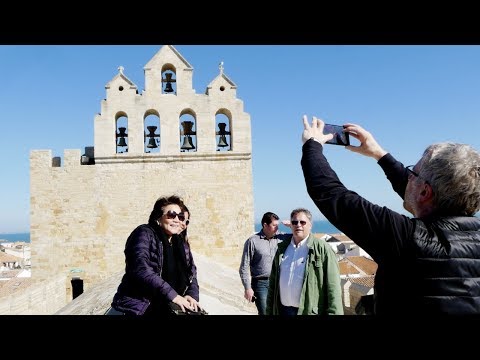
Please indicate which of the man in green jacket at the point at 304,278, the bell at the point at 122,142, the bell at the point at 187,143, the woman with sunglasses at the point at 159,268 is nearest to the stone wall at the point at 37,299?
the bell at the point at 122,142

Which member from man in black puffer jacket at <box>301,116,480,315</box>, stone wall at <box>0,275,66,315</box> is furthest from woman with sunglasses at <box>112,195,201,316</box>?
stone wall at <box>0,275,66,315</box>

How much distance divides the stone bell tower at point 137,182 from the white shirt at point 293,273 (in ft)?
33.5

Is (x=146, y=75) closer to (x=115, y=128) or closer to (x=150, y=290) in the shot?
(x=115, y=128)

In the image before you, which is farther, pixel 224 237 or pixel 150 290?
pixel 224 237

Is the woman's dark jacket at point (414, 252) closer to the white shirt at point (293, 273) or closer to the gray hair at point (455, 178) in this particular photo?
the gray hair at point (455, 178)

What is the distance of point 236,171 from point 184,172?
1470 mm

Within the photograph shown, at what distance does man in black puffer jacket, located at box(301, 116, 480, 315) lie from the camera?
63.4 inches

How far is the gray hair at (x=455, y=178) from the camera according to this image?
1738 millimetres

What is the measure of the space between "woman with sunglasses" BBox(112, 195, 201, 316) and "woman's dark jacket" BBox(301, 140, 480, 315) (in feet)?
6.02

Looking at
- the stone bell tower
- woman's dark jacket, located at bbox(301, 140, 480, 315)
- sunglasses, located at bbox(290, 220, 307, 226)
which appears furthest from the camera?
the stone bell tower

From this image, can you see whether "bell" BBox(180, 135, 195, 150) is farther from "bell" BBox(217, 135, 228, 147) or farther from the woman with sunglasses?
the woman with sunglasses
